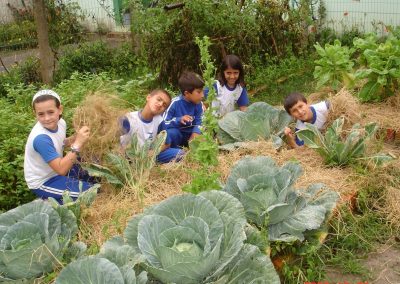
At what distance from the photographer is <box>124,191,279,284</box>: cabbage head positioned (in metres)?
2.22

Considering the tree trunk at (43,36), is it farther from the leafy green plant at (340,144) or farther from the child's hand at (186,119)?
the leafy green plant at (340,144)

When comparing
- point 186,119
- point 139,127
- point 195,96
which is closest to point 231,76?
point 195,96

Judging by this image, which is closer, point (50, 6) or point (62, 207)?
point (62, 207)

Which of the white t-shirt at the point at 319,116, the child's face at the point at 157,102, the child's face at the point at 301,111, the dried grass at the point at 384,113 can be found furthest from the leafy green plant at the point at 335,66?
the child's face at the point at 157,102

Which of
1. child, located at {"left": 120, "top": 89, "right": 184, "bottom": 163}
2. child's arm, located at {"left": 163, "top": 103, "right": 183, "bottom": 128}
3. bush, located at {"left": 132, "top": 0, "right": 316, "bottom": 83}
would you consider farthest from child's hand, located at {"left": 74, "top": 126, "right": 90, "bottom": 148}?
bush, located at {"left": 132, "top": 0, "right": 316, "bottom": 83}

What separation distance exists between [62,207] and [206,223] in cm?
100

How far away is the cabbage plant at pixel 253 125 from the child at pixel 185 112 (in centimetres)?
29

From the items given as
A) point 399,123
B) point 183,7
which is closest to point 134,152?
point 399,123

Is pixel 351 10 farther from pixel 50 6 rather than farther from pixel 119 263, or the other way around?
pixel 119 263

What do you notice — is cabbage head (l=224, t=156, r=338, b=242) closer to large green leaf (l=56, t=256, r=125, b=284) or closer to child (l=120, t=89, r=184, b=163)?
large green leaf (l=56, t=256, r=125, b=284)

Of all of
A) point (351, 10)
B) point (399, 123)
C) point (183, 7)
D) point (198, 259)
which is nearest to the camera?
point (198, 259)

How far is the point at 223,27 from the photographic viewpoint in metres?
6.50

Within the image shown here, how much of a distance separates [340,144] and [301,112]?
26.8 inches

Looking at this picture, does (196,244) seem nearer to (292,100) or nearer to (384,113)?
(292,100)
